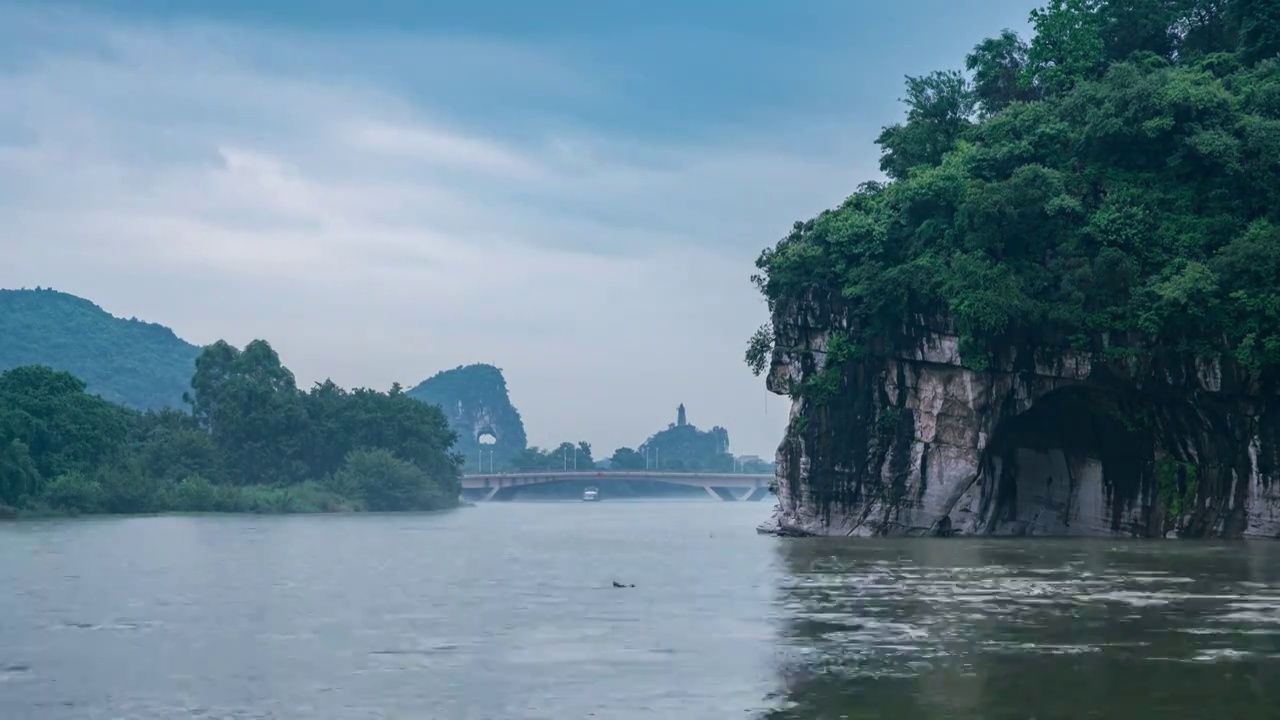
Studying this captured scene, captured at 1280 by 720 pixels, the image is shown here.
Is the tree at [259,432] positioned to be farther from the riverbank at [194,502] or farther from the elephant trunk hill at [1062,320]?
the elephant trunk hill at [1062,320]

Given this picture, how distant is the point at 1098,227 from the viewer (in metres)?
42.8

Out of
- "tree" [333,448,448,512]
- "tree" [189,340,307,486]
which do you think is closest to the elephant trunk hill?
"tree" [333,448,448,512]

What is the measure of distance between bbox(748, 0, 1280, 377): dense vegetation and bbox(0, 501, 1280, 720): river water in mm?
6589

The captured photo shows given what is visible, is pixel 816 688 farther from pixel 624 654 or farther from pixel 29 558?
pixel 29 558

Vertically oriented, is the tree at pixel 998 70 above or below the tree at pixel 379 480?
above

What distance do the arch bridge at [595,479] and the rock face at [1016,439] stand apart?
65115 mm

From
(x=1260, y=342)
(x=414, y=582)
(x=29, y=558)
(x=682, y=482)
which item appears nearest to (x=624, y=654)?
(x=414, y=582)

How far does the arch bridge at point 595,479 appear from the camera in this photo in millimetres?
115688

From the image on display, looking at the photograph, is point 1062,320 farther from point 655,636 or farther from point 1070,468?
point 655,636

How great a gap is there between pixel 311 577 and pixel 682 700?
18.7 metres

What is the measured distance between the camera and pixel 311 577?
3259 centimetres

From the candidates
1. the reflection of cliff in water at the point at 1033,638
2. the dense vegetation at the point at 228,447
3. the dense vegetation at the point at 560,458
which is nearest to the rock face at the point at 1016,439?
the reflection of cliff in water at the point at 1033,638

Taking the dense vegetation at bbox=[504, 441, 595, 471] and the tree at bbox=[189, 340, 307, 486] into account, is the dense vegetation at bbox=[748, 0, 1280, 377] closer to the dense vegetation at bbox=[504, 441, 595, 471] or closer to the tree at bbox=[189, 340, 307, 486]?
the tree at bbox=[189, 340, 307, 486]

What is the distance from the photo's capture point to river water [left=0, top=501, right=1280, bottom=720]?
50.5 ft
